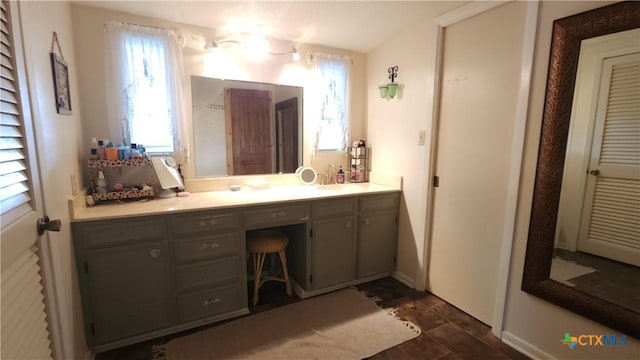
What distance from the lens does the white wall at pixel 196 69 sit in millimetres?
2068

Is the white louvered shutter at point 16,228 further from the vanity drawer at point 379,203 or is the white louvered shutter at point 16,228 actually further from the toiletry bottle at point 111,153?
the vanity drawer at point 379,203

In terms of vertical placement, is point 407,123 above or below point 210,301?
above

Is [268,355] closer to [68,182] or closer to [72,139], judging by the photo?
[68,182]

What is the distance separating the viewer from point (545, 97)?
168 cm

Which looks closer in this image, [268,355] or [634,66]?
[634,66]

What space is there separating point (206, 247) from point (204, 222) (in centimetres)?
Result: 18

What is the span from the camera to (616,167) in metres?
1.50

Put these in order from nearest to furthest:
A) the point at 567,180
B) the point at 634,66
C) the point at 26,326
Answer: the point at 26,326
the point at 634,66
the point at 567,180

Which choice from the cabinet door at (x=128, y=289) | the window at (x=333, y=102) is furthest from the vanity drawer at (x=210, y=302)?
the window at (x=333, y=102)

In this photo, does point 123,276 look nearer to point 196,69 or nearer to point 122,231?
point 122,231

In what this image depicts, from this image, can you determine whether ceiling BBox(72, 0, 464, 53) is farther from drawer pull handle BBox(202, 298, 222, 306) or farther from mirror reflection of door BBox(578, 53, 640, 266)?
drawer pull handle BBox(202, 298, 222, 306)

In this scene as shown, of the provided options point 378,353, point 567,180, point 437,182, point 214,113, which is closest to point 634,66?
point 567,180

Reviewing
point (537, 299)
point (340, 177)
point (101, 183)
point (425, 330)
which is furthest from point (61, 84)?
point (537, 299)

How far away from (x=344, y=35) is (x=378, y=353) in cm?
253
